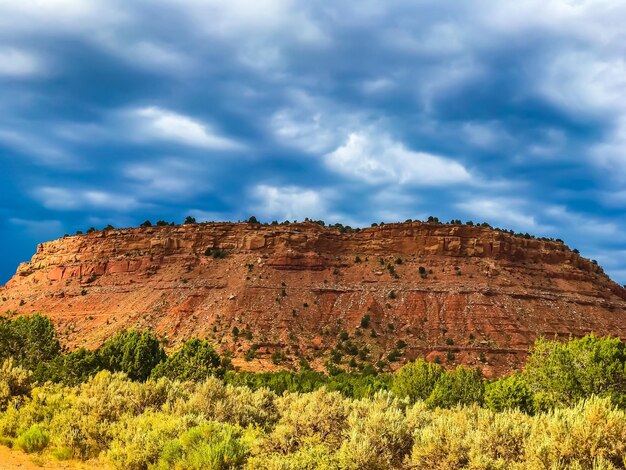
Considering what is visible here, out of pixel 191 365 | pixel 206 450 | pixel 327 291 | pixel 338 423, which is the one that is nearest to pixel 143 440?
pixel 206 450

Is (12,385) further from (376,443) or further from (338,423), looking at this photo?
(376,443)

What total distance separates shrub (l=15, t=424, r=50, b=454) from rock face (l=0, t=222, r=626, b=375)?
41.9 metres

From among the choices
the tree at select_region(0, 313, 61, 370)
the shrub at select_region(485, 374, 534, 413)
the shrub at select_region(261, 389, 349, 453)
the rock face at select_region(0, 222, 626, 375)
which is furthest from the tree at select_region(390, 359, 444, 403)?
the rock face at select_region(0, 222, 626, 375)

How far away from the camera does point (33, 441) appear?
17.0 metres

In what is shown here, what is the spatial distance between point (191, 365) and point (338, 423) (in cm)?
2491

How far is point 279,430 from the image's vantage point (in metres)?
13.3

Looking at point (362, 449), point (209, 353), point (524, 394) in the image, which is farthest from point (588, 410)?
point (209, 353)

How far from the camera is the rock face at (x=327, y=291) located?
69.1 metres

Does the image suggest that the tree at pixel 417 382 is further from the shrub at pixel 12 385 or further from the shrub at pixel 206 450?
the shrub at pixel 206 450

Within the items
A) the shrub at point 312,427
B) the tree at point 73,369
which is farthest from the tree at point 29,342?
the shrub at point 312,427

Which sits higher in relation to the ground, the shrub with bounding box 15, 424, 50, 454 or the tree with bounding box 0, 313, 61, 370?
the tree with bounding box 0, 313, 61, 370

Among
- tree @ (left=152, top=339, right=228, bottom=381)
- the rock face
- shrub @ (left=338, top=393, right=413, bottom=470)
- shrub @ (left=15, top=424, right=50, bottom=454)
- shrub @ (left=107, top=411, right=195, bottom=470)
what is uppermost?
the rock face

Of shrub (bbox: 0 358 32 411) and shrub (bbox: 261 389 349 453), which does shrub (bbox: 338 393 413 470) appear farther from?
shrub (bbox: 0 358 32 411)

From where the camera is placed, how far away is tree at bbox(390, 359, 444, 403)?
31953mm
